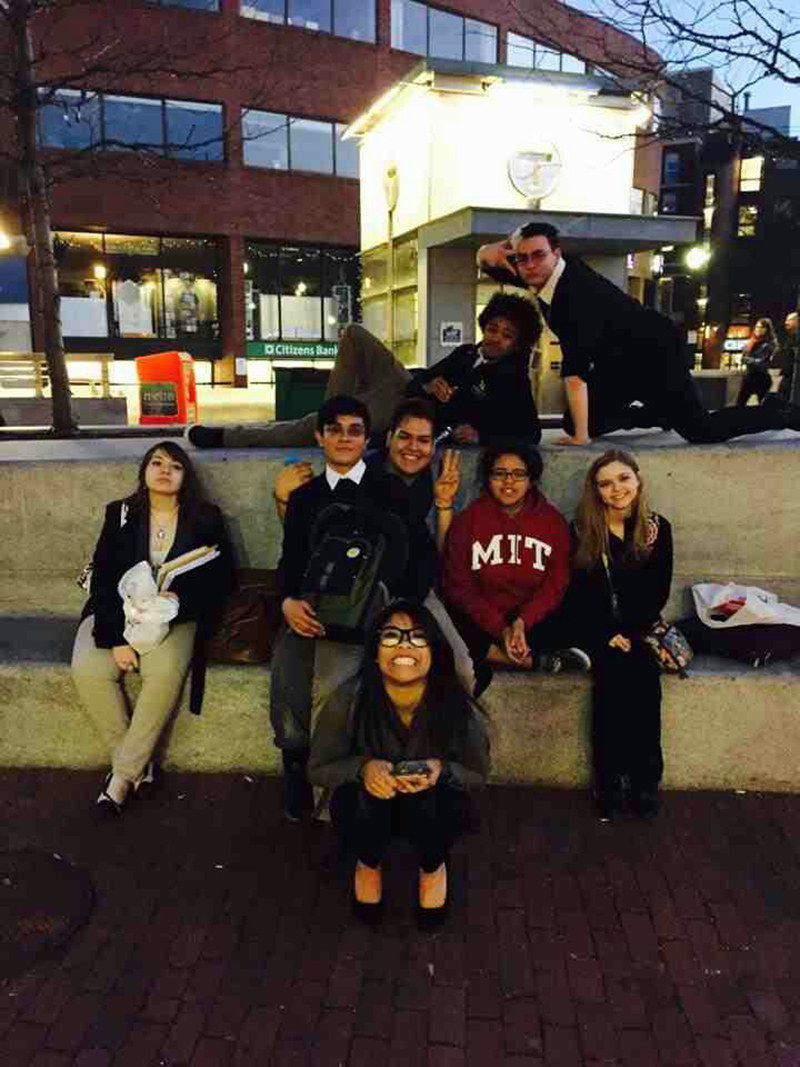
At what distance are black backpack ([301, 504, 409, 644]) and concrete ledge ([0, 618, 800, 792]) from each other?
0.70 metres

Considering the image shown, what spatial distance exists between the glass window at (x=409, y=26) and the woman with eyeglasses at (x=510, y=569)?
27624 mm

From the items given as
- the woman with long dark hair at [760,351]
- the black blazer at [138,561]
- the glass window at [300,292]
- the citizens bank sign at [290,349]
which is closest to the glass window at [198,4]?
the glass window at [300,292]

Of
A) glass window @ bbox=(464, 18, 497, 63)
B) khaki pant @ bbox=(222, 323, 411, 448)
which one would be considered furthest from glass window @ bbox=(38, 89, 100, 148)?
khaki pant @ bbox=(222, 323, 411, 448)

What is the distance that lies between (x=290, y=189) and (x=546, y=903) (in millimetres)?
26221

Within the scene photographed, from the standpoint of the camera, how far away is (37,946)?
295 cm

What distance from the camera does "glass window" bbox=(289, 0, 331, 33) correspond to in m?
25.5

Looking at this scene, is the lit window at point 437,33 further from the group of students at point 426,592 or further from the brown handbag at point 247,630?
the brown handbag at point 247,630

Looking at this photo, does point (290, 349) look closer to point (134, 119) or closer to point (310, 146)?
point (310, 146)

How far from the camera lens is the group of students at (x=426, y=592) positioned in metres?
3.78

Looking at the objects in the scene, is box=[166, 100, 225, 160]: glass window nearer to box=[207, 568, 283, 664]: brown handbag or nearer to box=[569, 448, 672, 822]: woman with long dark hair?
box=[207, 568, 283, 664]: brown handbag

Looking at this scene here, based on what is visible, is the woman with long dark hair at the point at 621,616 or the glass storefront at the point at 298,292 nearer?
the woman with long dark hair at the point at 621,616

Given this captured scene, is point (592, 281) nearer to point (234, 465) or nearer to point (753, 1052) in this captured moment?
point (234, 465)

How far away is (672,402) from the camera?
4832 millimetres

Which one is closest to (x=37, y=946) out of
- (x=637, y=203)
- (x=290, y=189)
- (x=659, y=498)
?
(x=659, y=498)
